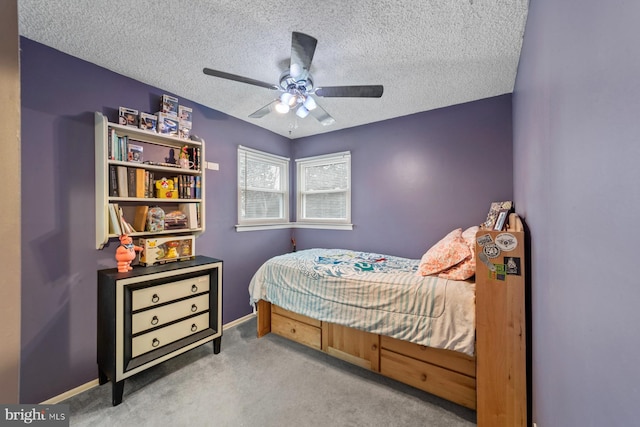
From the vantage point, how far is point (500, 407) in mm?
1405

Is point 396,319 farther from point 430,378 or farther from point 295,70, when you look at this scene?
point 295,70

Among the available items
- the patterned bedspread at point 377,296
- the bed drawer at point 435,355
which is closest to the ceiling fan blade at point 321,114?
the patterned bedspread at point 377,296

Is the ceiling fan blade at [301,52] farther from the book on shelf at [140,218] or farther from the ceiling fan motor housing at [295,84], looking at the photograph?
the book on shelf at [140,218]

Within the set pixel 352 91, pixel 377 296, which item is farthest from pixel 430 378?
pixel 352 91

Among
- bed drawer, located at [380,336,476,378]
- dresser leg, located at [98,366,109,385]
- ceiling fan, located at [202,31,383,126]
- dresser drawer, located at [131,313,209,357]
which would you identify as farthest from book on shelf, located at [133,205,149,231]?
bed drawer, located at [380,336,476,378]

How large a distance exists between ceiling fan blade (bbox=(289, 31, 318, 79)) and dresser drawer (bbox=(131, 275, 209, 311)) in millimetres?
1956

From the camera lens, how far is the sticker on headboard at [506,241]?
137 centimetres

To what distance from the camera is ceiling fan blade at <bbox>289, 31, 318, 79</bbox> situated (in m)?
1.42

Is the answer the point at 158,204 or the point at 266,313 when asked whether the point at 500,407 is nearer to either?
the point at 266,313

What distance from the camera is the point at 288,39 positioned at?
5.56 feet

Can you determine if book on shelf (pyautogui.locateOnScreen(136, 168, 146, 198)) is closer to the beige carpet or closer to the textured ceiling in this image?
the textured ceiling

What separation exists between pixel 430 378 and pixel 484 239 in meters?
1.11

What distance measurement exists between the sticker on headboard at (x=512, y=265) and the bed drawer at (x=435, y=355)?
0.69 metres

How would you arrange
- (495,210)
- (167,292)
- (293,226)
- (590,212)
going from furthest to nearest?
(293,226), (495,210), (167,292), (590,212)
